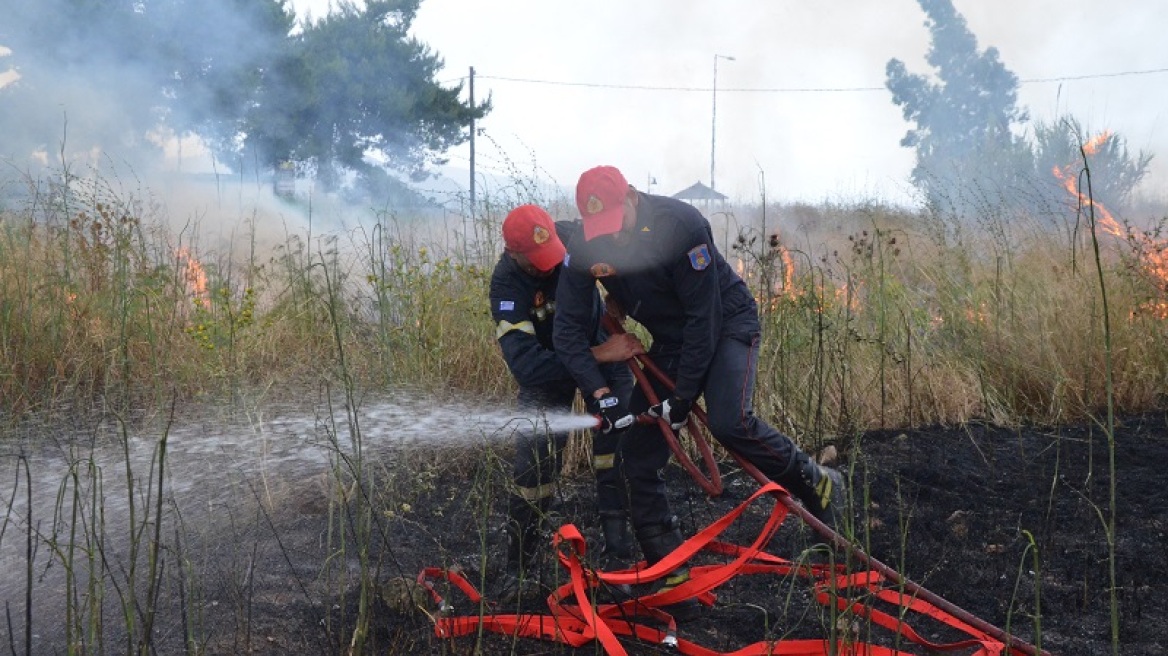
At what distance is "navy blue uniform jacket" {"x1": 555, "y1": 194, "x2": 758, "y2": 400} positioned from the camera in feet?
15.2

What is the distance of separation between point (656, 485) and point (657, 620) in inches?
23.4

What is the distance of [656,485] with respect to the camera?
15.9 feet

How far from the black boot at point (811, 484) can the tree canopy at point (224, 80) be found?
40.1ft

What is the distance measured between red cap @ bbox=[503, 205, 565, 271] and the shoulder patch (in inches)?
24.5

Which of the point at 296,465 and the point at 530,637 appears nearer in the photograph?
the point at 530,637

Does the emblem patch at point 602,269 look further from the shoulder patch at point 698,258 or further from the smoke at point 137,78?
the smoke at point 137,78

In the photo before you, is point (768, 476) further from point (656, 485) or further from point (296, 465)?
point (296, 465)

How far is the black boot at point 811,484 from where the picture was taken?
499 cm

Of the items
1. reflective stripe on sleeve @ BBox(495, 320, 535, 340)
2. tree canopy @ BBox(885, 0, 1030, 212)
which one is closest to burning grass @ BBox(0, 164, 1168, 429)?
reflective stripe on sleeve @ BBox(495, 320, 535, 340)

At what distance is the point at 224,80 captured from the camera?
19281mm

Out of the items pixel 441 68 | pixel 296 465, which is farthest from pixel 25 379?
pixel 441 68

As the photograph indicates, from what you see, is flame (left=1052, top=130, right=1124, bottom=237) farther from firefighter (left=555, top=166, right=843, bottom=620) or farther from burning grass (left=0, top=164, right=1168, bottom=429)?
firefighter (left=555, top=166, right=843, bottom=620)

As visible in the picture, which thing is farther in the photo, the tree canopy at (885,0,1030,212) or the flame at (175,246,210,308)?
the tree canopy at (885,0,1030,212)

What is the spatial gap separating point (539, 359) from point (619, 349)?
15.4 inches
